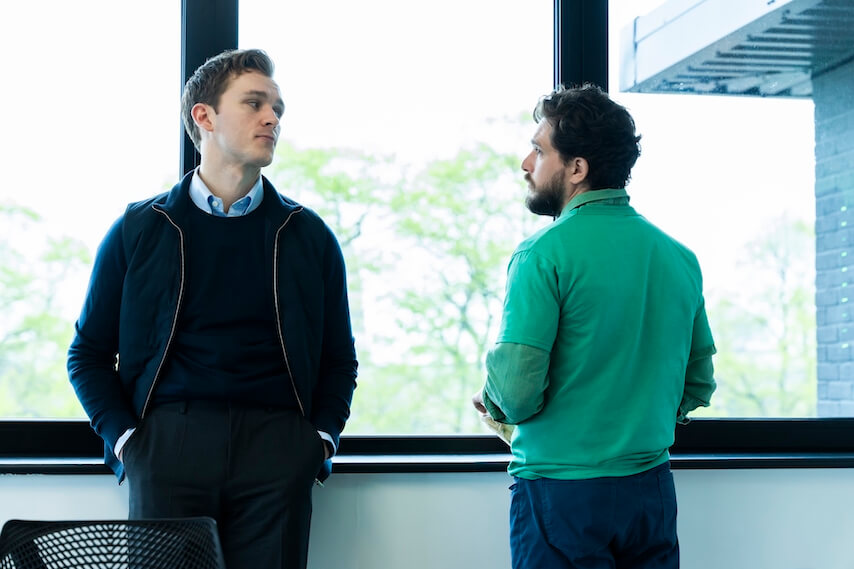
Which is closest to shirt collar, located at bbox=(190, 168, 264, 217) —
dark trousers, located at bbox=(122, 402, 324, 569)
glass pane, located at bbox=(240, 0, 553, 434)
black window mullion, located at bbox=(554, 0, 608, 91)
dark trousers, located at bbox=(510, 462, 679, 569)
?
dark trousers, located at bbox=(122, 402, 324, 569)

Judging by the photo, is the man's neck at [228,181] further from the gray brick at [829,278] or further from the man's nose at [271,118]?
the gray brick at [829,278]

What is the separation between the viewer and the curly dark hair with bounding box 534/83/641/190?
185cm

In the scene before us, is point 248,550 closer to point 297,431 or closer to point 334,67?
point 297,431

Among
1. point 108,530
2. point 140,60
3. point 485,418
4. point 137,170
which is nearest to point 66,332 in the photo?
point 137,170

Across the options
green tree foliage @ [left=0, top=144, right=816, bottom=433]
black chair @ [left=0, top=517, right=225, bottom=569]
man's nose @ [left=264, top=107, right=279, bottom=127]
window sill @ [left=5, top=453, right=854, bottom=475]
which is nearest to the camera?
black chair @ [left=0, top=517, right=225, bottom=569]

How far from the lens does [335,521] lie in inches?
93.1

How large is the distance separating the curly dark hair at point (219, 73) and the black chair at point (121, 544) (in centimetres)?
92

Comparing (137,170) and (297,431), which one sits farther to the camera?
(137,170)

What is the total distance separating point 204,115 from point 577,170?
85 cm

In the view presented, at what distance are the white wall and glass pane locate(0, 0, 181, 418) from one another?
30cm

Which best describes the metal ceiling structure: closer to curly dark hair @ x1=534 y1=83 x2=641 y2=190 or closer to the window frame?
the window frame

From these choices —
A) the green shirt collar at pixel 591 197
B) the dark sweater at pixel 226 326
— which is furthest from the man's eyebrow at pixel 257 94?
the green shirt collar at pixel 591 197

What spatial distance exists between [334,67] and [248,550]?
1.40 meters

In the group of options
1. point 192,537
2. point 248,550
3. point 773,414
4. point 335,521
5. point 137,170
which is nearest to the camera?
point 192,537
